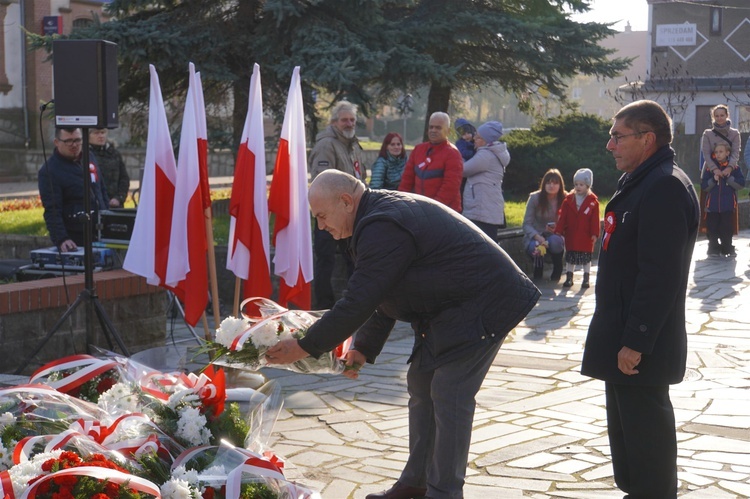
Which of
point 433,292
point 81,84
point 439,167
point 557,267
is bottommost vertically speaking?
point 557,267

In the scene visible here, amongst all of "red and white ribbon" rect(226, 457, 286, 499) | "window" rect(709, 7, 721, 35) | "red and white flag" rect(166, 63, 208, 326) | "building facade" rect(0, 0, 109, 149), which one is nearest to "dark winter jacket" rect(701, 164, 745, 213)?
"red and white flag" rect(166, 63, 208, 326)

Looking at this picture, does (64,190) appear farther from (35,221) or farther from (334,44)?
(35,221)

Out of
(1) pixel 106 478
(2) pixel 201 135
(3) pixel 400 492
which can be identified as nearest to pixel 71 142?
(2) pixel 201 135

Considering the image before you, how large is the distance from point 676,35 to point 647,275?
43004mm

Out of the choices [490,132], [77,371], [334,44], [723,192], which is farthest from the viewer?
[723,192]

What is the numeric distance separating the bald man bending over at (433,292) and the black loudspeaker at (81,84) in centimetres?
370

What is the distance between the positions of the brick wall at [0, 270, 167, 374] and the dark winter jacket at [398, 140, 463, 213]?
2.91 m

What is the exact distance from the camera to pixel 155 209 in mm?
7949

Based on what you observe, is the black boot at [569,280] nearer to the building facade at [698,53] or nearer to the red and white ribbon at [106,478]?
the red and white ribbon at [106,478]

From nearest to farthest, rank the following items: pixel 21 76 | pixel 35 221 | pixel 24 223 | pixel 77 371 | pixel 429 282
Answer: pixel 429 282 < pixel 77 371 < pixel 24 223 < pixel 35 221 < pixel 21 76

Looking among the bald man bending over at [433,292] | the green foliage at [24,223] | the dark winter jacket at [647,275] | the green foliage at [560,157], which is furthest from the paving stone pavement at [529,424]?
the green foliage at [560,157]

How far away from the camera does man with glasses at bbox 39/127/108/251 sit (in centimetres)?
876

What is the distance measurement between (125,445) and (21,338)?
157 inches

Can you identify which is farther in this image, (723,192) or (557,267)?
(723,192)
